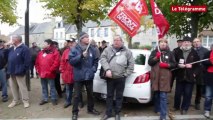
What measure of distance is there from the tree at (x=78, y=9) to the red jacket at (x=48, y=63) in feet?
12.8

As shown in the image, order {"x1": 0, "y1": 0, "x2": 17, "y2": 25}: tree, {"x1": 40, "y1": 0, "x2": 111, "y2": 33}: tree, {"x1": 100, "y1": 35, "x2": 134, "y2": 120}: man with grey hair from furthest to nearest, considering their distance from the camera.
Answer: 1. {"x1": 0, "y1": 0, "x2": 17, "y2": 25}: tree
2. {"x1": 40, "y1": 0, "x2": 111, "y2": 33}: tree
3. {"x1": 100, "y1": 35, "x2": 134, "y2": 120}: man with grey hair

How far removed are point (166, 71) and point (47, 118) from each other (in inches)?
120

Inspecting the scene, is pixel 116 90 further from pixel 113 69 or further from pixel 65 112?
pixel 65 112

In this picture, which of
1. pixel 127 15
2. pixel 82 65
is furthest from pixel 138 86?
pixel 127 15

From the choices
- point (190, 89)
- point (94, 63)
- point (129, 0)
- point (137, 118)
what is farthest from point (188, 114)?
point (129, 0)

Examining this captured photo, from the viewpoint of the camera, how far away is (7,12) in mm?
17656

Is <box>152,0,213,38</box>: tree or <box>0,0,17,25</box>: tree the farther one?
<box>0,0,17,25</box>: tree

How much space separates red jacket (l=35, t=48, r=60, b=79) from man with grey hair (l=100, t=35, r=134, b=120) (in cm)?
172

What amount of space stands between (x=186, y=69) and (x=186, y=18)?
20.2 feet

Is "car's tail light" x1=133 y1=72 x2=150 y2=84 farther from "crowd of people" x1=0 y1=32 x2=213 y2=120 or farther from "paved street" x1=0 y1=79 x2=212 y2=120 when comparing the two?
"paved street" x1=0 y1=79 x2=212 y2=120

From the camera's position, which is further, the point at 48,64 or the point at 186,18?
the point at 186,18

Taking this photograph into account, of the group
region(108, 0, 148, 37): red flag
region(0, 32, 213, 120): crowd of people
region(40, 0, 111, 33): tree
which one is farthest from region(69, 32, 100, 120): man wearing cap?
region(40, 0, 111, 33): tree

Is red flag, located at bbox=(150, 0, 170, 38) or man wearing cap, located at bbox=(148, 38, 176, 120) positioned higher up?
red flag, located at bbox=(150, 0, 170, 38)

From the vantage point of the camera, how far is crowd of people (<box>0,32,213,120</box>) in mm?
7465
